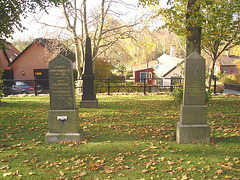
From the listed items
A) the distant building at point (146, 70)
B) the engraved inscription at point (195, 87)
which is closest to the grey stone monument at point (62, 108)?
the engraved inscription at point (195, 87)

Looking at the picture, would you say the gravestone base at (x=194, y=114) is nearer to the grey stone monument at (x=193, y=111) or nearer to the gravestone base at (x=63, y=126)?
the grey stone monument at (x=193, y=111)

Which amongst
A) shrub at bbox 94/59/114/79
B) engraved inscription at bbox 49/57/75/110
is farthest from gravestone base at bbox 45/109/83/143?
shrub at bbox 94/59/114/79

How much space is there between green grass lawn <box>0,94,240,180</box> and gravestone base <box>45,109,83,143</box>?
0.71 ft

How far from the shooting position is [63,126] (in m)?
5.79

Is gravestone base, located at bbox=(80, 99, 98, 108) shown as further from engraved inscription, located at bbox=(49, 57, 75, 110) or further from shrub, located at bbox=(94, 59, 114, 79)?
shrub, located at bbox=(94, 59, 114, 79)

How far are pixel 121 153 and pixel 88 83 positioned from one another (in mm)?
6152

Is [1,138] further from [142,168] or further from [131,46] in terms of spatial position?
[131,46]

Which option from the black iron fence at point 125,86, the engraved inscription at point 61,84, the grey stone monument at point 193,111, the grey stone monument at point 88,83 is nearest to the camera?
the grey stone monument at point 193,111

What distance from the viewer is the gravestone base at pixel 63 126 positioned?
5738mm

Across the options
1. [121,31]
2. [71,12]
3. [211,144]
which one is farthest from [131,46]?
[211,144]

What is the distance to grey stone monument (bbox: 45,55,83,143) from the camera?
5.65m

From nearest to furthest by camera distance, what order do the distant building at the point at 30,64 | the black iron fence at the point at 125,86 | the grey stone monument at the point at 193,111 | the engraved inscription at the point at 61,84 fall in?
the grey stone monument at the point at 193,111 → the engraved inscription at the point at 61,84 → the black iron fence at the point at 125,86 → the distant building at the point at 30,64

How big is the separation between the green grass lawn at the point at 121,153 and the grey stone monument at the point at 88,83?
2.83 metres

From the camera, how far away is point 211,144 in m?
5.31
